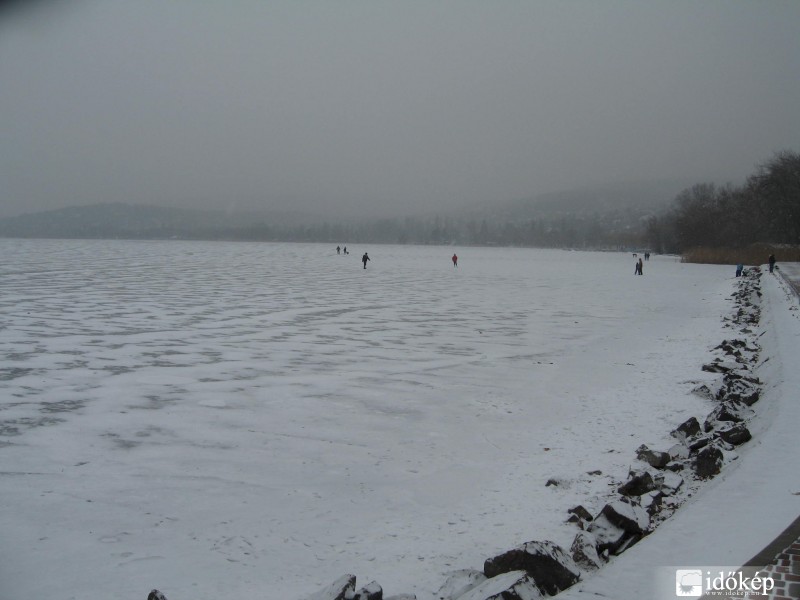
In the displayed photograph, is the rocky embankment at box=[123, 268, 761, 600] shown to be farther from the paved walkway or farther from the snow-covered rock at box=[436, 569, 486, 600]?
the paved walkway

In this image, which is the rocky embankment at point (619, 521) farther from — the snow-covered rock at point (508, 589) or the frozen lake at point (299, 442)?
the frozen lake at point (299, 442)

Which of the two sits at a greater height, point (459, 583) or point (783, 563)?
point (783, 563)

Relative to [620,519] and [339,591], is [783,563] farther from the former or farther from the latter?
[339,591]

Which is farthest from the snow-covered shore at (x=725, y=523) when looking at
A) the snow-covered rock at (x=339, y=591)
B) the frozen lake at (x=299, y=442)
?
the snow-covered rock at (x=339, y=591)

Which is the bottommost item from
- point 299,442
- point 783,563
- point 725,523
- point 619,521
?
point 299,442

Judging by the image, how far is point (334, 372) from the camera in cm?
1059

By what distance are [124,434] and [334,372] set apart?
13.2ft

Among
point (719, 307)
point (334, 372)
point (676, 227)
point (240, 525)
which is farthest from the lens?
point (676, 227)

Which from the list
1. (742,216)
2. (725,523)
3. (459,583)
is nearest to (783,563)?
(725,523)

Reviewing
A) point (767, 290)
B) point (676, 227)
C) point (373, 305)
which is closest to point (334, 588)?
point (373, 305)

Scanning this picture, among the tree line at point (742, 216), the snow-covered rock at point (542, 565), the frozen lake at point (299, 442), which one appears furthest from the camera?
the tree line at point (742, 216)

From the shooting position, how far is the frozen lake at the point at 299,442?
459cm

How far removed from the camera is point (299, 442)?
281 inches

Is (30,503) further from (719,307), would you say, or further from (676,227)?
(676,227)
